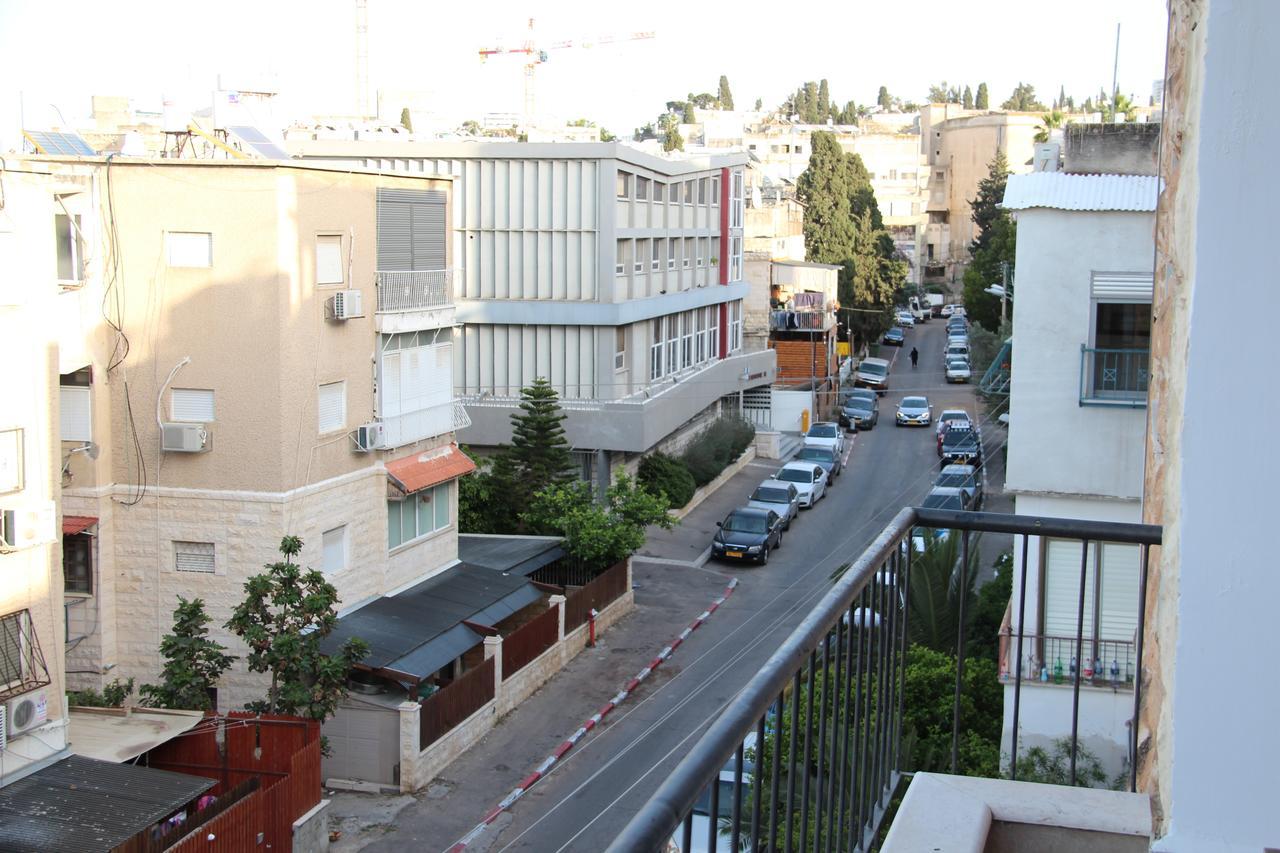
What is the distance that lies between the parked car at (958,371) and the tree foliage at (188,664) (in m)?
42.0

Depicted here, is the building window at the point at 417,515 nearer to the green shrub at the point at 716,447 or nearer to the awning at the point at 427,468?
the awning at the point at 427,468

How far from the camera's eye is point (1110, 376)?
13445 mm

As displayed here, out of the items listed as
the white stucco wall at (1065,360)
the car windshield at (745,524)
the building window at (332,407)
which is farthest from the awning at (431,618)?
the white stucco wall at (1065,360)

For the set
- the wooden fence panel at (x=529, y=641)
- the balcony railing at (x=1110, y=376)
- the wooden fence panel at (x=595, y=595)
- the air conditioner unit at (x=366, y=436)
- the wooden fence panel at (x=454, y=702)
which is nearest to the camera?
the balcony railing at (x=1110, y=376)

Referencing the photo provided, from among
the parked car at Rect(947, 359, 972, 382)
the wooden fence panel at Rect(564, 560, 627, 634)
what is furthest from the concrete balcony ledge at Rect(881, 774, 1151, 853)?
the parked car at Rect(947, 359, 972, 382)

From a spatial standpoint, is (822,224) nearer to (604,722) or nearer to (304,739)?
(604,722)

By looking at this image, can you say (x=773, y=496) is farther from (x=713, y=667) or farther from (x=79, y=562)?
(x=79, y=562)

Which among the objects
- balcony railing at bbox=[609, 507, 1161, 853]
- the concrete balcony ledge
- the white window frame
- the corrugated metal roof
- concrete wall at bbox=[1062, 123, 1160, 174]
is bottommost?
the concrete balcony ledge

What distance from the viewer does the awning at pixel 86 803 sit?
12852 millimetres

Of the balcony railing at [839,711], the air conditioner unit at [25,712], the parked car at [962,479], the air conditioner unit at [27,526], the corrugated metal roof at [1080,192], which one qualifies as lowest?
the parked car at [962,479]

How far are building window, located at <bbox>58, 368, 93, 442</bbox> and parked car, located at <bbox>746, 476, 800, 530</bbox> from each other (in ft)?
59.1

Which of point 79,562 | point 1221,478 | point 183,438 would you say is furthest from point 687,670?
point 1221,478

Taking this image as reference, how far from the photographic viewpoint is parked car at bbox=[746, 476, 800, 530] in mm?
33094

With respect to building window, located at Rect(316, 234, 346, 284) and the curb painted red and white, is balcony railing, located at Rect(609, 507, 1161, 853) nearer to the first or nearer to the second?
the curb painted red and white
